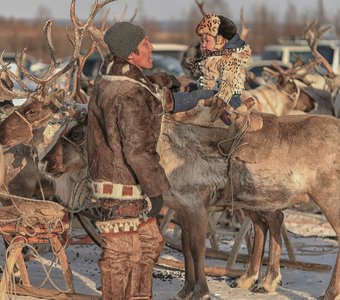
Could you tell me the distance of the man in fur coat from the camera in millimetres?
5273

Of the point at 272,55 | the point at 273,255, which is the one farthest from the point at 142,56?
the point at 272,55

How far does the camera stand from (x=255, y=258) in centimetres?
750

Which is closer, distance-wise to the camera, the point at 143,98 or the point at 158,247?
the point at 143,98

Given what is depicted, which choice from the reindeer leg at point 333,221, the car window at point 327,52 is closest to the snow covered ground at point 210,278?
the reindeer leg at point 333,221

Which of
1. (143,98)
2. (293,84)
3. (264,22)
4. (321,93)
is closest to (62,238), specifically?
(143,98)

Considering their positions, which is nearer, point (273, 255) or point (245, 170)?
point (245, 170)

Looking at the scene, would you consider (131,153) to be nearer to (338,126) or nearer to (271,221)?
(338,126)

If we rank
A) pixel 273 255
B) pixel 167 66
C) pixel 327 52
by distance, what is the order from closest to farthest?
pixel 273 255
pixel 167 66
pixel 327 52

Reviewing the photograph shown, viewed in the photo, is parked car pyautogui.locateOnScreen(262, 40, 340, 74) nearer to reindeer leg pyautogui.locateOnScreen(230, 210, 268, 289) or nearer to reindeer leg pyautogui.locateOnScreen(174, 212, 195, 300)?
reindeer leg pyautogui.locateOnScreen(230, 210, 268, 289)

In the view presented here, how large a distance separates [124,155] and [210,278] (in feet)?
8.62

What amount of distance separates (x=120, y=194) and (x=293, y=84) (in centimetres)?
609

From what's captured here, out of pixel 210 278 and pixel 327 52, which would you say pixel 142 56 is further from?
pixel 327 52

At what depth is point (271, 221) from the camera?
296 inches

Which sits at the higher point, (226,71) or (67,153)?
(226,71)
